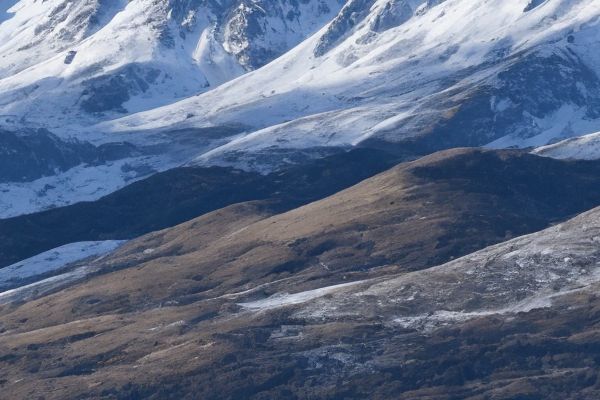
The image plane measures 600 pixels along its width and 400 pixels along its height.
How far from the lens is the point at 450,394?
651ft

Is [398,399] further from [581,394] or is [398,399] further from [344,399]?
[581,394]

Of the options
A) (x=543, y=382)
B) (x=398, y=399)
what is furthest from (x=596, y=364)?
(x=398, y=399)

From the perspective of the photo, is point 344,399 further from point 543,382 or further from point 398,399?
point 543,382

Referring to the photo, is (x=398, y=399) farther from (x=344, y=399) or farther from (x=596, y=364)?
(x=596, y=364)

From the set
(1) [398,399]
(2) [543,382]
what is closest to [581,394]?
(2) [543,382]

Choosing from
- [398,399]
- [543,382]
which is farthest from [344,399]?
[543,382]

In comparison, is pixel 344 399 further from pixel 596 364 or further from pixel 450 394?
pixel 596 364

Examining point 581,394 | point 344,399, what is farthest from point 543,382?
point 344,399

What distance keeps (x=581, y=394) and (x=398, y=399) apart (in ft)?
58.9

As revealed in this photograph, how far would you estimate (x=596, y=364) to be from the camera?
199625 mm

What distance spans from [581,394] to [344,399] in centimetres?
2336

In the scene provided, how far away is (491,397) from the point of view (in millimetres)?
195625

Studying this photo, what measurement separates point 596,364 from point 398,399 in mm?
19896

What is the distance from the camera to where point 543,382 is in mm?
197375
